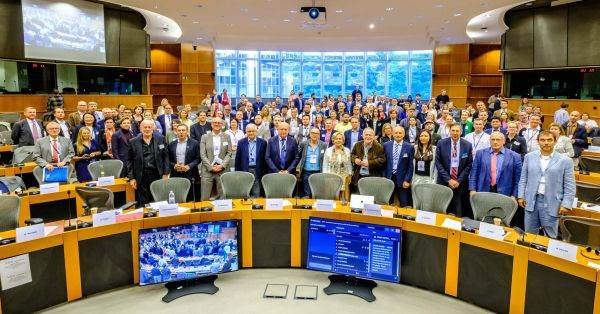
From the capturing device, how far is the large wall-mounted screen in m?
10.9

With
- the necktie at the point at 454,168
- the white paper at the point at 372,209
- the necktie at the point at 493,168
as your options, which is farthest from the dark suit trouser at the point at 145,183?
the necktie at the point at 493,168

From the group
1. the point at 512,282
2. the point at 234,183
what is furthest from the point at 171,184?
the point at 512,282

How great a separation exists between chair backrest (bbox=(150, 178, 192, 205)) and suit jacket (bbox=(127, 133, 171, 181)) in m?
0.95

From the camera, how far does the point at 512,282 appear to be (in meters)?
3.24

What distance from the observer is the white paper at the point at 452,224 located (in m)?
3.62

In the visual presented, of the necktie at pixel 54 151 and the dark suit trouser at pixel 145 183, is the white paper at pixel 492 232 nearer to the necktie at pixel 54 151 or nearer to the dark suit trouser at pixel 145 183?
the dark suit trouser at pixel 145 183

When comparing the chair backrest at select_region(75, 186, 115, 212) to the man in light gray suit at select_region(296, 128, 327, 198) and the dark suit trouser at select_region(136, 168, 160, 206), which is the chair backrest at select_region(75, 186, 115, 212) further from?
the man in light gray suit at select_region(296, 128, 327, 198)

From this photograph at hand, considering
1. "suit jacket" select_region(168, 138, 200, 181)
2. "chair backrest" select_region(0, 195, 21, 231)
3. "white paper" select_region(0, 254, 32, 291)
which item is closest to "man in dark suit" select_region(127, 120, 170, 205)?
"suit jacket" select_region(168, 138, 200, 181)

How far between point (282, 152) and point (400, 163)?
1.69 m

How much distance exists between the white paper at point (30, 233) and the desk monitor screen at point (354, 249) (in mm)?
2217

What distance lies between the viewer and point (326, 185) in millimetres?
5184

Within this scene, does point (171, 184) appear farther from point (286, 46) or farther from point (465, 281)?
point (286, 46)

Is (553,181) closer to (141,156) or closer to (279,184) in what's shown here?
(279,184)

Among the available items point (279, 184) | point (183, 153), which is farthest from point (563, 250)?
point (183, 153)
